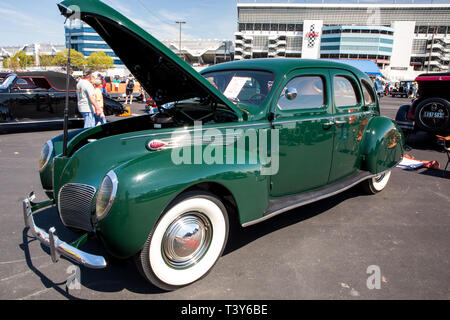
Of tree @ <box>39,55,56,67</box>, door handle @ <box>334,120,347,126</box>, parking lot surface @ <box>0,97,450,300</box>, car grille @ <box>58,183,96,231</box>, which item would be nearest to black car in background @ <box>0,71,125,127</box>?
parking lot surface @ <box>0,97,450,300</box>

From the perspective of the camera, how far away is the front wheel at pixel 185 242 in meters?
2.23

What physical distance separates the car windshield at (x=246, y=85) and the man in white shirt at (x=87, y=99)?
4.79 meters

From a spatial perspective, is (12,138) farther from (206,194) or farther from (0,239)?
(206,194)

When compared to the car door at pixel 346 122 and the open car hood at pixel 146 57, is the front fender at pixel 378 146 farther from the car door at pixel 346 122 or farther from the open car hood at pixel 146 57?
the open car hood at pixel 146 57

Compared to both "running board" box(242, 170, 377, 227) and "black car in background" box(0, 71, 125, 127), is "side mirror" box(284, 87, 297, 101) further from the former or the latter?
"black car in background" box(0, 71, 125, 127)

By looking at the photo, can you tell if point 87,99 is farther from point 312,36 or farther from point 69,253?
point 312,36

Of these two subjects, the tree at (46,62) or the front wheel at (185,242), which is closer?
the front wheel at (185,242)

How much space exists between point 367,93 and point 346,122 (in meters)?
0.91

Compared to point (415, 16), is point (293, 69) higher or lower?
lower

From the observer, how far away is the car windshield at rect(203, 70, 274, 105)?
123 inches

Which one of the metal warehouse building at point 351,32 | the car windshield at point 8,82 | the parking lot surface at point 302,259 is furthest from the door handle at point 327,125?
the metal warehouse building at point 351,32

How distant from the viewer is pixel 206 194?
94.6 inches
